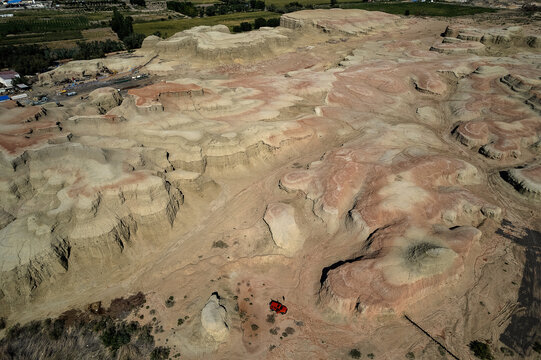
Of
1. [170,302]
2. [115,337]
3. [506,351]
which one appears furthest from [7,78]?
[506,351]

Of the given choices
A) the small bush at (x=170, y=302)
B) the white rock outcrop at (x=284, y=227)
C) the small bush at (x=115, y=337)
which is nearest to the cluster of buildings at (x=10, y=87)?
the small bush at (x=115, y=337)

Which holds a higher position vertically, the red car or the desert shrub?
the red car

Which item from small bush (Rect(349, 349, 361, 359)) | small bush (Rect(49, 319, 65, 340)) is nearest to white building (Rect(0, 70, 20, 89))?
small bush (Rect(49, 319, 65, 340))

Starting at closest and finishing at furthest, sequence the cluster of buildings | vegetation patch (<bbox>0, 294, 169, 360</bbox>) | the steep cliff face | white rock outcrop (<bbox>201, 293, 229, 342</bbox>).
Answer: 1. vegetation patch (<bbox>0, 294, 169, 360</bbox>)
2. white rock outcrop (<bbox>201, 293, 229, 342</bbox>)
3. the steep cliff face
4. the cluster of buildings

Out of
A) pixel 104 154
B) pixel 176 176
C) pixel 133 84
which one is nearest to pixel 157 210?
pixel 176 176

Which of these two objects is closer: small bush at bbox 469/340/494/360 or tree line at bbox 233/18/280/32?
small bush at bbox 469/340/494/360

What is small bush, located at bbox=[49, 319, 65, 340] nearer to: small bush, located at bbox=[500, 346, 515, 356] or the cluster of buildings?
small bush, located at bbox=[500, 346, 515, 356]

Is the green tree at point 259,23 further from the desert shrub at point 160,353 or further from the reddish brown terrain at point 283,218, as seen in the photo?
the desert shrub at point 160,353
